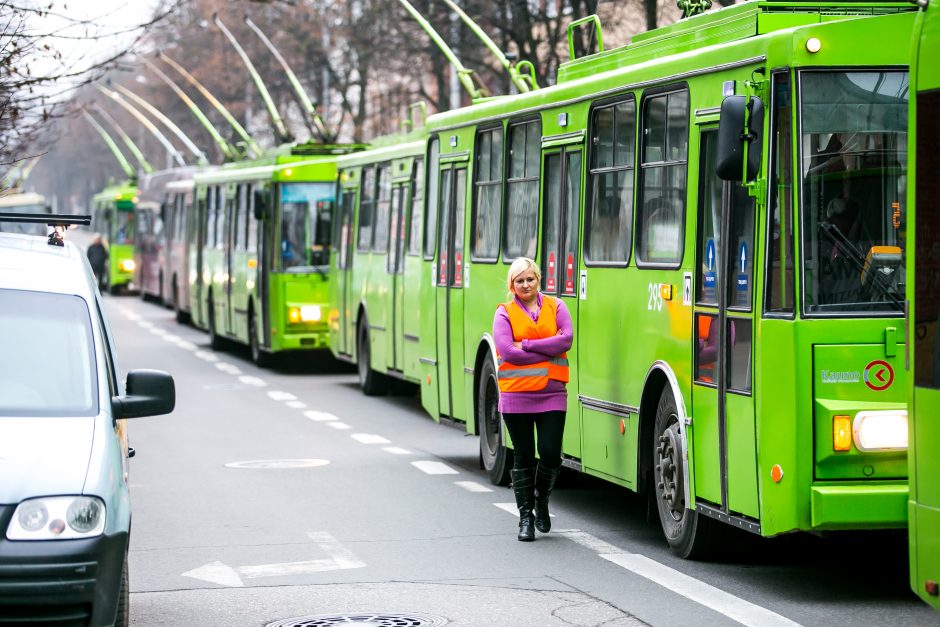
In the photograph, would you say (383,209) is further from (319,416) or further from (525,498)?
(525,498)

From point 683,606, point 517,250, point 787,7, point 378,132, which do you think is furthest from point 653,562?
point 378,132

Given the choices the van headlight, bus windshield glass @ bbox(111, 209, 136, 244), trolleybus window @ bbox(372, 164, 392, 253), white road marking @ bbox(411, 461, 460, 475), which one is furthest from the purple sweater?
bus windshield glass @ bbox(111, 209, 136, 244)

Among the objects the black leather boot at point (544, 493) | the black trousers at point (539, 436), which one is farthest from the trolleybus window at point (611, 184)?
the black leather boot at point (544, 493)

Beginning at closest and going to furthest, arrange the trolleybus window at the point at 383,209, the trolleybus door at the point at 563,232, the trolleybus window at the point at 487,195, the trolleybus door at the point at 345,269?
1. the trolleybus door at the point at 563,232
2. the trolleybus window at the point at 487,195
3. the trolleybus window at the point at 383,209
4. the trolleybus door at the point at 345,269

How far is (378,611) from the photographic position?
870 cm

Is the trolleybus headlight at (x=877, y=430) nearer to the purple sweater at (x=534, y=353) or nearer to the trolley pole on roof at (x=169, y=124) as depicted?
the purple sweater at (x=534, y=353)

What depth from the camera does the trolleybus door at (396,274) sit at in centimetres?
2078

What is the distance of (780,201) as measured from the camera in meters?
8.70

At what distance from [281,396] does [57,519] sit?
1625cm

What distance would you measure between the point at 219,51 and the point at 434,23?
29.1m

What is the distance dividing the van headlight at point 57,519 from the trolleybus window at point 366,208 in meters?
16.3

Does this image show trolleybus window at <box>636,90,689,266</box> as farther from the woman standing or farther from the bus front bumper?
the bus front bumper

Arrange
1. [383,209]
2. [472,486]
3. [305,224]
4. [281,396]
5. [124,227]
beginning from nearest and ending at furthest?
[472,486] < [383,209] < [281,396] < [305,224] < [124,227]

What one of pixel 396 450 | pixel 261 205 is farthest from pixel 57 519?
pixel 261 205
